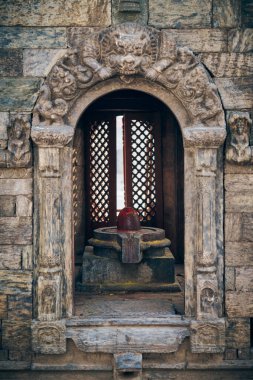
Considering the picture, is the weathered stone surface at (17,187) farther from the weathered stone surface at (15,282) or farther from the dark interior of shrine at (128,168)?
the dark interior of shrine at (128,168)

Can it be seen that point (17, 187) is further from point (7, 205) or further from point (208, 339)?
point (208, 339)

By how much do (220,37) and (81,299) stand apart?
3.60m

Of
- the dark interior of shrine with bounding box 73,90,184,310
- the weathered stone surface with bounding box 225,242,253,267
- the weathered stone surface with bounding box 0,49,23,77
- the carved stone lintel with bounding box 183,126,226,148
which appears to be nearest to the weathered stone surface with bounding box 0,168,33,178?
the weathered stone surface with bounding box 0,49,23,77

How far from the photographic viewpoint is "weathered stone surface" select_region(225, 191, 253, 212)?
5320 mm

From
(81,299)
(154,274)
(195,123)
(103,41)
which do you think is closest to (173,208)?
(154,274)

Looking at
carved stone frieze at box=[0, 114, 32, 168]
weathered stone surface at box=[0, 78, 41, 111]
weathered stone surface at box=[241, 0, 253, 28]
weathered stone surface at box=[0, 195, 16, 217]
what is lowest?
weathered stone surface at box=[0, 195, 16, 217]

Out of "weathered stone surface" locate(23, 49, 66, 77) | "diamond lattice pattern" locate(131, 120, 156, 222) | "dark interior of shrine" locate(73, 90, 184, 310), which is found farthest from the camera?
"diamond lattice pattern" locate(131, 120, 156, 222)

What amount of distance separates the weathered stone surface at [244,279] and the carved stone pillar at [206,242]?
175 mm

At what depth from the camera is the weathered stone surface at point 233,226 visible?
210 inches

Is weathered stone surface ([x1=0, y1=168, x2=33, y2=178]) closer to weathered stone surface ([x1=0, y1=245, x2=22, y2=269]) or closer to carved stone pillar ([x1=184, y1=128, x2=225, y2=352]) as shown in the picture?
weathered stone surface ([x1=0, y1=245, x2=22, y2=269])

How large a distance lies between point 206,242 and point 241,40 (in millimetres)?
2165

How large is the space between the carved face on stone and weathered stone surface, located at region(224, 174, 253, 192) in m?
1.49

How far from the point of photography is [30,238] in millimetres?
5305

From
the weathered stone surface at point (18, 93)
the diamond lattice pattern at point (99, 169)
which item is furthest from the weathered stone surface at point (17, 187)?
the diamond lattice pattern at point (99, 169)
